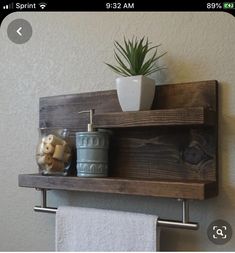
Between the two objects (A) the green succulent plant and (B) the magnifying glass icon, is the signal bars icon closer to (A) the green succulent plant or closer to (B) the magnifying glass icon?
(A) the green succulent plant

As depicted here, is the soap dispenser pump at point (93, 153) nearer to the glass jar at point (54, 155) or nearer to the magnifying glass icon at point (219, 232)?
the glass jar at point (54, 155)

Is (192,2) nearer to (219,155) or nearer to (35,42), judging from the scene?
(219,155)

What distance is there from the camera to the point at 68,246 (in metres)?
0.68

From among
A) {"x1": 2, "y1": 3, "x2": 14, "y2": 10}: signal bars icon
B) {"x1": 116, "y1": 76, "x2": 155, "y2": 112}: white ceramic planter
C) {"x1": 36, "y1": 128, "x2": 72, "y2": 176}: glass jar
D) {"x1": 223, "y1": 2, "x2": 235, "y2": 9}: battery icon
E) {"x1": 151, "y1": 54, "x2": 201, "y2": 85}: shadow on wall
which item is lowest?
{"x1": 36, "y1": 128, "x2": 72, "y2": 176}: glass jar

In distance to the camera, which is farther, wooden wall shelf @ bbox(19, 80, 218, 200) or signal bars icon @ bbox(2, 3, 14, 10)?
signal bars icon @ bbox(2, 3, 14, 10)

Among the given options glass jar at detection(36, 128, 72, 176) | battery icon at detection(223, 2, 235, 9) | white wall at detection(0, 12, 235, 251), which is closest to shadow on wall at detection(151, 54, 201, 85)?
white wall at detection(0, 12, 235, 251)

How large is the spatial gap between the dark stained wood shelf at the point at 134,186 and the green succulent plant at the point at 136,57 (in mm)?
200

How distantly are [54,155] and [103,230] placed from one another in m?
0.17

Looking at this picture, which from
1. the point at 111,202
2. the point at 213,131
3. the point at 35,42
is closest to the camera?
the point at 213,131

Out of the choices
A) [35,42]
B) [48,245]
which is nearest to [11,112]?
[35,42]

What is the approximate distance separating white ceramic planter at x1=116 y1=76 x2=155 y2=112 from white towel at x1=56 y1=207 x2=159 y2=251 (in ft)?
0.65

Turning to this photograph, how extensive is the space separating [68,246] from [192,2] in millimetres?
527

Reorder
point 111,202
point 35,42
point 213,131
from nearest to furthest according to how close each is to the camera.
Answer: point 213,131
point 111,202
point 35,42

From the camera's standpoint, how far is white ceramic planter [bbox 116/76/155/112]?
0.60 meters
